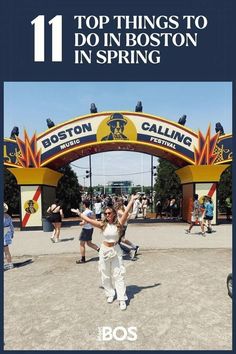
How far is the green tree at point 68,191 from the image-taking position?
936 inches

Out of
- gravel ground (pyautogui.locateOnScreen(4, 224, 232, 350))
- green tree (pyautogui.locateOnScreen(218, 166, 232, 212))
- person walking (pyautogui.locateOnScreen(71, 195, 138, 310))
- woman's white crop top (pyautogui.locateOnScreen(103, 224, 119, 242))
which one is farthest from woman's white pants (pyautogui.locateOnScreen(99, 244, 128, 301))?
green tree (pyautogui.locateOnScreen(218, 166, 232, 212))

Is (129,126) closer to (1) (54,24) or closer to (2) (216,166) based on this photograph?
(2) (216,166)

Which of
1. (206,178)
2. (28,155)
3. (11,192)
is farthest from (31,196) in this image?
(11,192)

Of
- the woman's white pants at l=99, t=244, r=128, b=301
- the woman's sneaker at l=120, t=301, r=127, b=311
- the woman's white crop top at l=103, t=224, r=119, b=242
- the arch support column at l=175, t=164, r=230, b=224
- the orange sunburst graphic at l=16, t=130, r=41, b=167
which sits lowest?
the woman's sneaker at l=120, t=301, r=127, b=311

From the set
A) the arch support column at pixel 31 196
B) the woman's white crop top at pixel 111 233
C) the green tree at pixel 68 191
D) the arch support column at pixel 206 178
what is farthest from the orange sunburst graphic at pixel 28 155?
the green tree at pixel 68 191

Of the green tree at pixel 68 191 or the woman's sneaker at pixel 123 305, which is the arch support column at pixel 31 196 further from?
the woman's sneaker at pixel 123 305

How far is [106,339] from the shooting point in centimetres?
338

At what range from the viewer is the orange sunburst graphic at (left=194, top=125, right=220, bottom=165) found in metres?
13.6

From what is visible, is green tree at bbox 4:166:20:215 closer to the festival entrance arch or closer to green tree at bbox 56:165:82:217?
green tree at bbox 56:165:82:217

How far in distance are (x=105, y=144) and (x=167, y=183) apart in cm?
1303

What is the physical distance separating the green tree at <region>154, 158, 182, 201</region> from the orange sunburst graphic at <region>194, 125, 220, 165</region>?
35.8ft

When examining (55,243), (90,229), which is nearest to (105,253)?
(90,229)

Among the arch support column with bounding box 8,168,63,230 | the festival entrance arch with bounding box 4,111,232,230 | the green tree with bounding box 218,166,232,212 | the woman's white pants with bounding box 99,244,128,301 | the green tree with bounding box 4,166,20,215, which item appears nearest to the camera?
the woman's white pants with bounding box 99,244,128,301

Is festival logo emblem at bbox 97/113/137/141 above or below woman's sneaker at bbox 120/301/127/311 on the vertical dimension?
above
